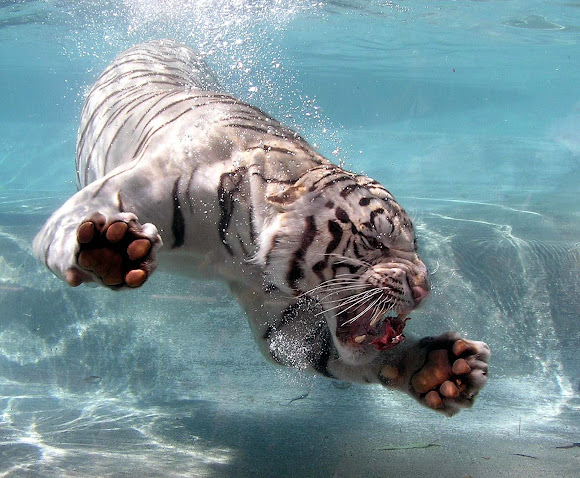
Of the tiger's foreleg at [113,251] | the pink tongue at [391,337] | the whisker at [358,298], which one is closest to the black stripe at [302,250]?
the whisker at [358,298]

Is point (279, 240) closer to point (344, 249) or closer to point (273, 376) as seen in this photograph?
point (344, 249)

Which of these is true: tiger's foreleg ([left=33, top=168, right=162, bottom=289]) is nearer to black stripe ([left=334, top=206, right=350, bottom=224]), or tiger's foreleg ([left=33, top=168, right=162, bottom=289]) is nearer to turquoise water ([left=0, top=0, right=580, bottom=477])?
black stripe ([left=334, top=206, right=350, bottom=224])

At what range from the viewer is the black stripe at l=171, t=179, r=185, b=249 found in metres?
2.36

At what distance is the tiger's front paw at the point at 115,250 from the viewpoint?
1479 mm

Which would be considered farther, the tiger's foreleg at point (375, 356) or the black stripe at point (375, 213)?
the tiger's foreleg at point (375, 356)

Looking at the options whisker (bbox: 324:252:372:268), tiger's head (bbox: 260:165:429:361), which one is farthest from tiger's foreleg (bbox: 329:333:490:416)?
whisker (bbox: 324:252:372:268)

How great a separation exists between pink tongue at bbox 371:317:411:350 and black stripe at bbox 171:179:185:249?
1040mm

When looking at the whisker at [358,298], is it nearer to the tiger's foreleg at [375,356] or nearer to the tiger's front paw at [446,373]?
the tiger's foreleg at [375,356]

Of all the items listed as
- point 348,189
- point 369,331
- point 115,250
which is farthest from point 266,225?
point 115,250

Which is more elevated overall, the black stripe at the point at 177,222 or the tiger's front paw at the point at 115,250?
the tiger's front paw at the point at 115,250

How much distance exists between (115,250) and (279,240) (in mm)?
777

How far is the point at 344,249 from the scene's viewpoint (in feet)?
6.89

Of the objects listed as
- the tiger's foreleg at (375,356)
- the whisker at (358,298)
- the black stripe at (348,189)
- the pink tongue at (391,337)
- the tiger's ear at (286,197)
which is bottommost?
the tiger's foreleg at (375,356)

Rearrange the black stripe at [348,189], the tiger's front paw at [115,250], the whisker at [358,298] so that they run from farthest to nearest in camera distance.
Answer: the black stripe at [348,189] → the whisker at [358,298] → the tiger's front paw at [115,250]
